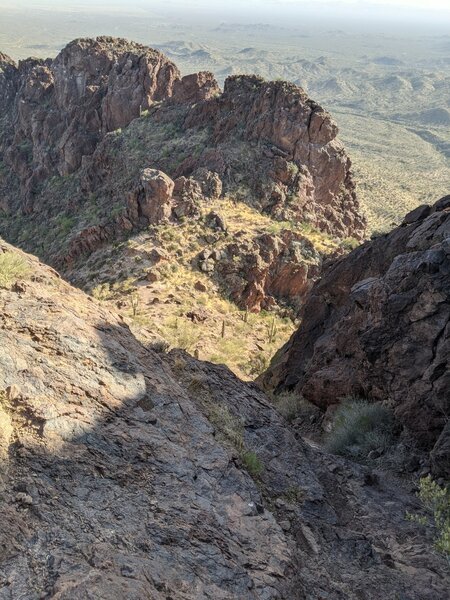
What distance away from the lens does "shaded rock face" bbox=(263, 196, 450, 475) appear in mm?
9562

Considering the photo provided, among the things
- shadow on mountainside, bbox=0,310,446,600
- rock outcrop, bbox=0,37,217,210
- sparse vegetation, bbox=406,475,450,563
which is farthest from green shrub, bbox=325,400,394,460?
rock outcrop, bbox=0,37,217,210

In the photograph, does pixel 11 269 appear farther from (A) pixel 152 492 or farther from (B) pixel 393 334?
(B) pixel 393 334

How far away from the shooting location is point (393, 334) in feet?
34.9

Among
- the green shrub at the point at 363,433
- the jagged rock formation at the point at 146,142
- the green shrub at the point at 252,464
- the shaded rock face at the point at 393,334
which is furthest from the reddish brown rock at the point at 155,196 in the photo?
the green shrub at the point at 252,464

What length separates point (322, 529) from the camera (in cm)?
720

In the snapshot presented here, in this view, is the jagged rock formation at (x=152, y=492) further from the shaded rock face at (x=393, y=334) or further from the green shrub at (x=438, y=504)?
the shaded rock face at (x=393, y=334)

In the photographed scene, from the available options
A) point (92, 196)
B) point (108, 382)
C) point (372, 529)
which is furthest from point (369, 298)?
point (92, 196)

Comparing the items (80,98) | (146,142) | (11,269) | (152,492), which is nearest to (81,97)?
→ (80,98)

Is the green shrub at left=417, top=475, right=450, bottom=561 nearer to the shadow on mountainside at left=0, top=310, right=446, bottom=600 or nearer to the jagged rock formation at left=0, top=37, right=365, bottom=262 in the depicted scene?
the shadow on mountainside at left=0, top=310, right=446, bottom=600

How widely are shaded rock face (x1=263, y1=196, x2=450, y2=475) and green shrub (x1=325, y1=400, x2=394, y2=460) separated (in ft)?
1.24

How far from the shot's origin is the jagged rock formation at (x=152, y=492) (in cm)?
495

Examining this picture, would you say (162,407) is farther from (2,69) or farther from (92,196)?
(2,69)

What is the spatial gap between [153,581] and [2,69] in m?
63.4

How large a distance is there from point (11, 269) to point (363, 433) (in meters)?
7.01
